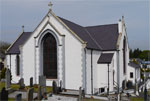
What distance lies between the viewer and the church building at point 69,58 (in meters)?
18.2

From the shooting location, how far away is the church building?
59.8 feet

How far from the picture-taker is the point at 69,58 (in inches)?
729

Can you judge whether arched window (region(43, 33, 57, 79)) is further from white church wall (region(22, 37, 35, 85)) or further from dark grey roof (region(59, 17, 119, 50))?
dark grey roof (region(59, 17, 119, 50))

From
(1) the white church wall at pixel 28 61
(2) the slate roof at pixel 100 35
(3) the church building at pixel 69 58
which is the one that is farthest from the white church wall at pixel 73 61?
(1) the white church wall at pixel 28 61

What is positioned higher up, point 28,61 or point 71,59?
point 71,59

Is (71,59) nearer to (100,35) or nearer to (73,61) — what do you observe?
(73,61)

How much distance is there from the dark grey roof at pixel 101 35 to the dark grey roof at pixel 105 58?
1.06 metres

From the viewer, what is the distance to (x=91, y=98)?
613 inches

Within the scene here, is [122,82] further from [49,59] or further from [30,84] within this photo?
[30,84]

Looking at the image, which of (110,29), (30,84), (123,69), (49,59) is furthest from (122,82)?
(30,84)

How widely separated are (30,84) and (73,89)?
5.53m

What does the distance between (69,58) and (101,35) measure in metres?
9.00

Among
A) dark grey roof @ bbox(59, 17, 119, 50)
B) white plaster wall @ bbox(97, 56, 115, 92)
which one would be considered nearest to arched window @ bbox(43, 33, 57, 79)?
dark grey roof @ bbox(59, 17, 119, 50)

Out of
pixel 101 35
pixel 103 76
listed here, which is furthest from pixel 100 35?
pixel 103 76
